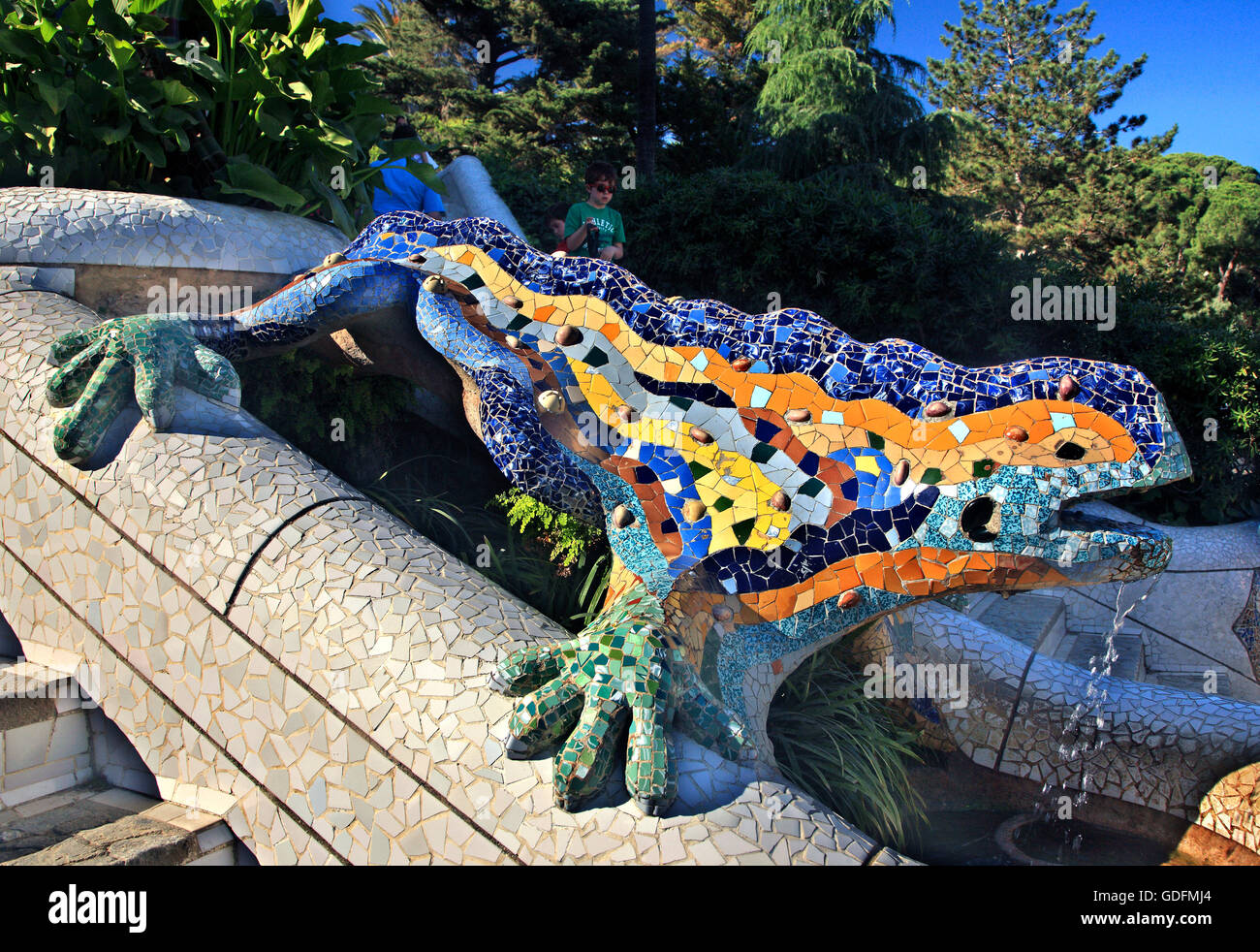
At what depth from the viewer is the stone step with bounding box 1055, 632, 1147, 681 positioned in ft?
19.0

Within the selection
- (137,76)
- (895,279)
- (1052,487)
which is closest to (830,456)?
(1052,487)

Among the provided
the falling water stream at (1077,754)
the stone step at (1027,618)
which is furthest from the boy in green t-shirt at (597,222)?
the falling water stream at (1077,754)

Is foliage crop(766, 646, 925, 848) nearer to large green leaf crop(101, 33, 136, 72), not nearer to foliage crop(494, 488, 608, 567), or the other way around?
foliage crop(494, 488, 608, 567)

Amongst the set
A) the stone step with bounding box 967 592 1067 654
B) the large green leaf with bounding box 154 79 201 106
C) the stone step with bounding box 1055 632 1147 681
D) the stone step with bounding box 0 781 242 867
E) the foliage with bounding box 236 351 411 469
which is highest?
the large green leaf with bounding box 154 79 201 106

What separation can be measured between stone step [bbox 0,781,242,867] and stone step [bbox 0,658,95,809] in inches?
2.4

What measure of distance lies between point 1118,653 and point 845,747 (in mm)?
3143

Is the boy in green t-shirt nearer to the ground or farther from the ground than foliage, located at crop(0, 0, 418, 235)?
nearer to the ground

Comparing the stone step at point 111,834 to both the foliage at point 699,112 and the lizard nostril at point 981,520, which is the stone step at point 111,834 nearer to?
the lizard nostril at point 981,520

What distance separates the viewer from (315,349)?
441 cm

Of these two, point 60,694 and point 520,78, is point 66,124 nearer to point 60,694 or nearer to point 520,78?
point 60,694

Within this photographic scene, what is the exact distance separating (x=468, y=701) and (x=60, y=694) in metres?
1.64

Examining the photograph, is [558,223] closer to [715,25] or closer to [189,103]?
[189,103]

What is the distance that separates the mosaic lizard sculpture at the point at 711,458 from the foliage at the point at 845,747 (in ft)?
2.77

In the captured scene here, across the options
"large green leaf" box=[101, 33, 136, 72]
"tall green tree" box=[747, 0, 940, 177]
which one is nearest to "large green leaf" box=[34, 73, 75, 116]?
"large green leaf" box=[101, 33, 136, 72]
